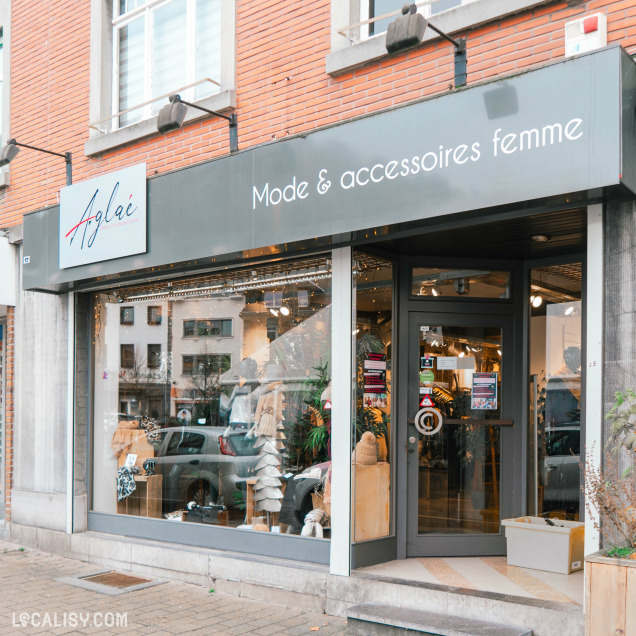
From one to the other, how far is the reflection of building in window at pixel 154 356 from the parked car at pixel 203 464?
29.2 inches

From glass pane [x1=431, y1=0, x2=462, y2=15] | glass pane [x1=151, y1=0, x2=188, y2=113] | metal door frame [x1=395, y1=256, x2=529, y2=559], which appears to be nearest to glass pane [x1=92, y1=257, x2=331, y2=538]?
metal door frame [x1=395, y1=256, x2=529, y2=559]

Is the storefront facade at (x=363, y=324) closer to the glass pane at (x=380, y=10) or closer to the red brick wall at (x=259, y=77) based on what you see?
the red brick wall at (x=259, y=77)

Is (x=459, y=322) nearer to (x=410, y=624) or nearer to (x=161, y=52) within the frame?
(x=410, y=624)

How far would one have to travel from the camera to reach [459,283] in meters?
7.10

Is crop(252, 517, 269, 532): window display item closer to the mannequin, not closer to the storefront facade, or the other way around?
the storefront facade

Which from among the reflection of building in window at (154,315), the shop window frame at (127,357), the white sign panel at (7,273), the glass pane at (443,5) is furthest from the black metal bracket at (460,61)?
the white sign panel at (7,273)

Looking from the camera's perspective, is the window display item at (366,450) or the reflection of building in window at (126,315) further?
the reflection of building in window at (126,315)

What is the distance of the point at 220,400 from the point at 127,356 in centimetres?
160

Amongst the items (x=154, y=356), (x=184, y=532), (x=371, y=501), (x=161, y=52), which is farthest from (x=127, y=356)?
(x=371, y=501)

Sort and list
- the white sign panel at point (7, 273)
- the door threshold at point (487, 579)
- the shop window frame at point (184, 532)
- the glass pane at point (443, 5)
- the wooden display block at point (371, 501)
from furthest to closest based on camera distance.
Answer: the white sign panel at point (7, 273) → the shop window frame at point (184, 532) → the wooden display block at point (371, 501) → the glass pane at point (443, 5) → the door threshold at point (487, 579)

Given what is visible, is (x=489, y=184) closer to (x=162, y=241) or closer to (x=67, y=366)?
(x=162, y=241)

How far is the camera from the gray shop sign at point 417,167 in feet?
15.3

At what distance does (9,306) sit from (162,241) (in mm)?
3540

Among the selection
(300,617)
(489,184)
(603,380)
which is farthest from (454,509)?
(489,184)
